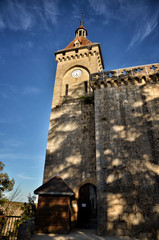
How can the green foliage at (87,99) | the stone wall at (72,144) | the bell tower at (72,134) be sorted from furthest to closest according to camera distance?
the green foliage at (87,99)
the stone wall at (72,144)
the bell tower at (72,134)

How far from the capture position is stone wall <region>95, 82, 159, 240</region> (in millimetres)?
7727

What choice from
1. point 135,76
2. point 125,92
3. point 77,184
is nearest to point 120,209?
point 77,184

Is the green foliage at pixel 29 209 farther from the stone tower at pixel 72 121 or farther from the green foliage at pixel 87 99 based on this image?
the green foliage at pixel 87 99

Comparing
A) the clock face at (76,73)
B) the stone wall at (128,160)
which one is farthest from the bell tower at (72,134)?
the stone wall at (128,160)

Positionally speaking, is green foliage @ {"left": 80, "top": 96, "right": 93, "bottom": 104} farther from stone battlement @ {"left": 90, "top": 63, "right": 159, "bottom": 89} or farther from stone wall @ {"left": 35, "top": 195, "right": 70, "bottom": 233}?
stone wall @ {"left": 35, "top": 195, "right": 70, "bottom": 233}

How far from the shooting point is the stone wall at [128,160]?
773 cm

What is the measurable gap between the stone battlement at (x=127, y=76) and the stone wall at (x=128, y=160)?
0.34m

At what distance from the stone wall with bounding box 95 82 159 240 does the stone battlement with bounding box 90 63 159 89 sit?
341 mm

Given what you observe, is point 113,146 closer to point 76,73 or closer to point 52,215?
point 52,215

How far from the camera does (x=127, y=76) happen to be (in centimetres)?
1123

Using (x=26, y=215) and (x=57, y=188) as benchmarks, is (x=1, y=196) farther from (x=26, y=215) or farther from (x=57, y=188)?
(x=57, y=188)

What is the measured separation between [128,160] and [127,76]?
5769mm

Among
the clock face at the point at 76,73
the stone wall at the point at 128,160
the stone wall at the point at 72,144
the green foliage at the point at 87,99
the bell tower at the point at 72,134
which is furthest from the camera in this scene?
the clock face at the point at 76,73

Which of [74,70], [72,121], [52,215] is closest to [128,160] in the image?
[52,215]
